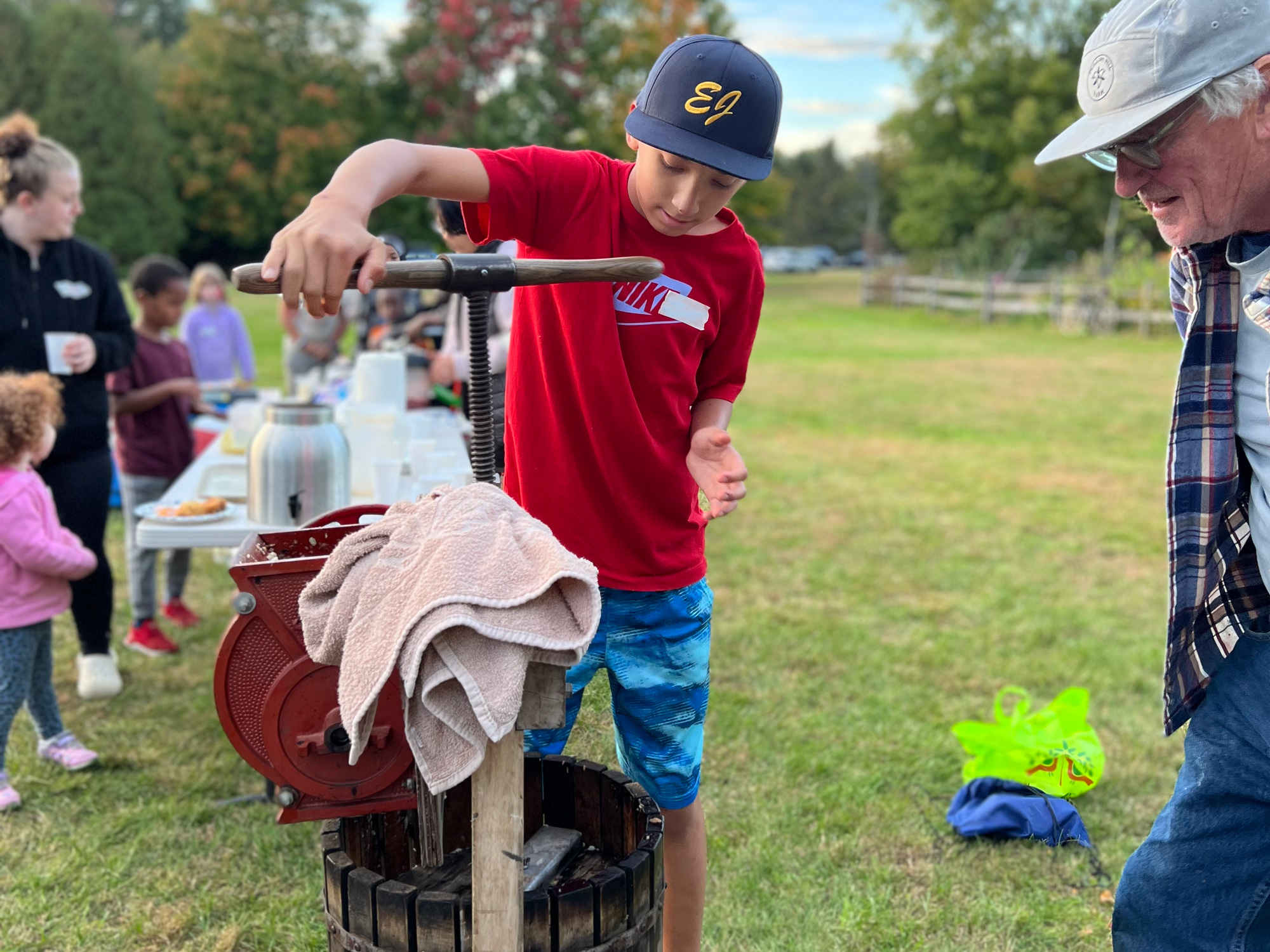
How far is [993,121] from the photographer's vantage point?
37.0 m

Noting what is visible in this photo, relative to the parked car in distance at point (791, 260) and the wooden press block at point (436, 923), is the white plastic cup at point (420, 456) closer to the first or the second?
the wooden press block at point (436, 923)

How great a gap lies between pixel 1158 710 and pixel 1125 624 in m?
1.08

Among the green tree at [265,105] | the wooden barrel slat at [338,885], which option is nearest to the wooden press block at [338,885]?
the wooden barrel slat at [338,885]

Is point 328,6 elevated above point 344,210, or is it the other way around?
point 328,6

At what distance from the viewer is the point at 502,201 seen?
1861 millimetres

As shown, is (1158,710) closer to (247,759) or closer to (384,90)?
(247,759)

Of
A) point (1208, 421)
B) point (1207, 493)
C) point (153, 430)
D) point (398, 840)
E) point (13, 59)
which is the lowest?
point (398, 840)

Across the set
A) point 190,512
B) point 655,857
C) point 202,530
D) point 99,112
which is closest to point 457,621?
point 655,857

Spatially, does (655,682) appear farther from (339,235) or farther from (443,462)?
(443,462)

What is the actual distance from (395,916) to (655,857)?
1.35 feet

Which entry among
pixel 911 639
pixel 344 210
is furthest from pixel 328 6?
pixel 344 210

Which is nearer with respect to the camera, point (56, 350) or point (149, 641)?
point (56, 350)

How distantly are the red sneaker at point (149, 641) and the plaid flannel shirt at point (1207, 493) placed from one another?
4338 mm

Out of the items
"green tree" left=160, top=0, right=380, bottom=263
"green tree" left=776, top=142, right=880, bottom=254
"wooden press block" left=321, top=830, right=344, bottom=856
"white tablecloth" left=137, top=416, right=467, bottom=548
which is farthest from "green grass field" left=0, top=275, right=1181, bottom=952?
"green tree" left=776, top=142, right=880, bottom=254
